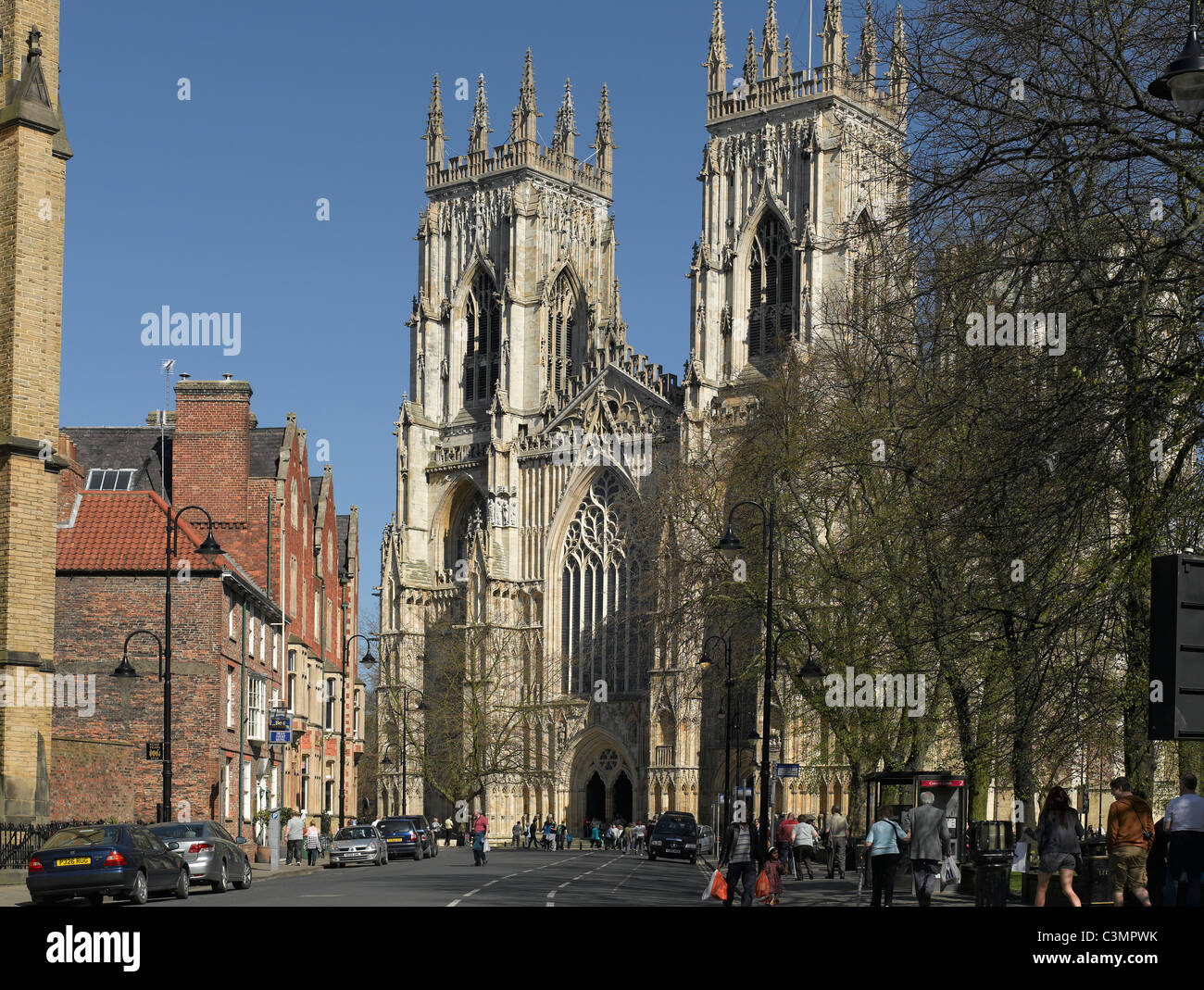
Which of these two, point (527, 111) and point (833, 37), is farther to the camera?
point (527, 111)

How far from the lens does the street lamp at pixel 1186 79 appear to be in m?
11.9

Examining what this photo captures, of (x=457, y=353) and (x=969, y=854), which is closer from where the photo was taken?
(x=969, y=854)

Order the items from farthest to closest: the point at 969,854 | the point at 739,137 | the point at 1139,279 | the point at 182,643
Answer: the point at 739,137, the point at 182,643, the point at 969,854, the point at 1139,279

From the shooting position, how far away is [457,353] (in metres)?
84.6

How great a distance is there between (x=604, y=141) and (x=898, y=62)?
2859 inches

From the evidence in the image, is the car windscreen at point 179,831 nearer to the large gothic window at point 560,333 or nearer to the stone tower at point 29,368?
the stone tower at point 29,368

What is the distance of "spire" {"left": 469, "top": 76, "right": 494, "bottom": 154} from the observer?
86625 mm

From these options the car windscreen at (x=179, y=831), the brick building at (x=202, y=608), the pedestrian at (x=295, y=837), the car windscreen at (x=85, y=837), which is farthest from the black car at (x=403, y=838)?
Result: the car windscreen at (x=85, y=837)

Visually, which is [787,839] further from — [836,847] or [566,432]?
[566,432]

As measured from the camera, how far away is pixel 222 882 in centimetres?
2806

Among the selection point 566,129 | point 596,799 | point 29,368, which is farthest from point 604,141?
point 29,368
